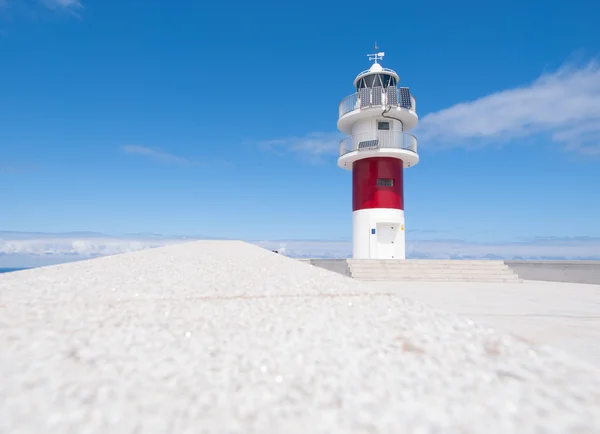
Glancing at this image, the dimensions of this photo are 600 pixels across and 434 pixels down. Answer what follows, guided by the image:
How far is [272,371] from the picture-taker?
1.35 m

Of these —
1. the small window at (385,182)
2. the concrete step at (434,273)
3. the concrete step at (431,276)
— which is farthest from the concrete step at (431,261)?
the small window at (385,182)

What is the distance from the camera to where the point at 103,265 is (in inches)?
157

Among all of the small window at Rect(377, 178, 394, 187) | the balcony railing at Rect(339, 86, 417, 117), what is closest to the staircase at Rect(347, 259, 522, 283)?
the small window at Rect(377, 178, 394, 187)

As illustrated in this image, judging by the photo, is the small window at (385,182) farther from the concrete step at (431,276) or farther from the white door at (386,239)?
the concrete step at (431,276)

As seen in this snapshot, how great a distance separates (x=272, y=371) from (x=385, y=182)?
54.2ft

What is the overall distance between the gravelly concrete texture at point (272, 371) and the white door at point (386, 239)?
49.8ft

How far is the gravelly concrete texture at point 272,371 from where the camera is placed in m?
1.06

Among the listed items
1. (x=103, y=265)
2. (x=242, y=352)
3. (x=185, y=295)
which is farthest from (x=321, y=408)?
(x=103, y=265)

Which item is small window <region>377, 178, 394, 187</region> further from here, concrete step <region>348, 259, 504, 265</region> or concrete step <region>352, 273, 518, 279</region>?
concrete step <region>352, 273, 518, 279</region>

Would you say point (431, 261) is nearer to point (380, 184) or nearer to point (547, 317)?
point (380, 184)

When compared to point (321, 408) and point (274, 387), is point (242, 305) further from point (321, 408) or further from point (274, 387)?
point (321, 408)

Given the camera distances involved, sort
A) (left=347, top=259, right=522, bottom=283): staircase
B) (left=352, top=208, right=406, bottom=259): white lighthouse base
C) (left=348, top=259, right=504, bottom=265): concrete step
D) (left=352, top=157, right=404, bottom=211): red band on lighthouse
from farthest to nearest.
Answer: (left=352, top=157, right=404, bottom=211): red band on lighthouse < (left=352, top=208, right=406, bottom=259): white lighthouse base < (left=348, top=259, right=504, bottom=265): concrete step < (left=347, top=259, right=522, bottom=283): staircase

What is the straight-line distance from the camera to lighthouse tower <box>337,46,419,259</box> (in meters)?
17.0

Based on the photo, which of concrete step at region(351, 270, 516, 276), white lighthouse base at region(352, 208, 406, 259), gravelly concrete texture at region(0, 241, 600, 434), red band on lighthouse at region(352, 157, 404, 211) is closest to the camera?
gravelly concrete texture at region(0, 241, 600, 434)
